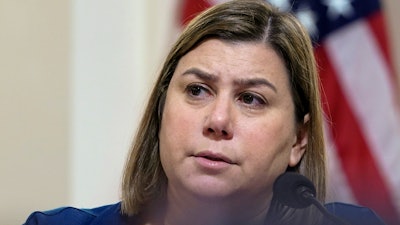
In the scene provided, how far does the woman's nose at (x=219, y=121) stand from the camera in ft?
3.79

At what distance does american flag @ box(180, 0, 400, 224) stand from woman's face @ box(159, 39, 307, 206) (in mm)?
855

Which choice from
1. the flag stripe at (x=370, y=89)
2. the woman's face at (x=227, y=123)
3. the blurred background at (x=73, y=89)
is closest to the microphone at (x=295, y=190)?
the woman's face at (x=227, y=123)

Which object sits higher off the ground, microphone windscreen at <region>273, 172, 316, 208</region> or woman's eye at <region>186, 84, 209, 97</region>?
woman's eye at <region>186, 84, 209, 97</region>

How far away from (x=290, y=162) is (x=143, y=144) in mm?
275

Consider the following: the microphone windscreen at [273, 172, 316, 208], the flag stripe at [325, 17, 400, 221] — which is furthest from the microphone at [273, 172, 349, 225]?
the flag stripe at [325, 17, 400, 221]

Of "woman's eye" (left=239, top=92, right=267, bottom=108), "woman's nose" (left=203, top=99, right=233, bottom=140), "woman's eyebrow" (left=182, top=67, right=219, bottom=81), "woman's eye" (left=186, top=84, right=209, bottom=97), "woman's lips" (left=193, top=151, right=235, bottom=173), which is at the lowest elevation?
"woman's lips" (left=193, top=151, right=235, bottom=173)

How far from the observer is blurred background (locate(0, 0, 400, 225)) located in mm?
2055

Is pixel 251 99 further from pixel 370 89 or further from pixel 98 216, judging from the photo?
pixel 370 89

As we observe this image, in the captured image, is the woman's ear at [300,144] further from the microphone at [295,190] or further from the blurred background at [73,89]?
the blurred background at [73,89]

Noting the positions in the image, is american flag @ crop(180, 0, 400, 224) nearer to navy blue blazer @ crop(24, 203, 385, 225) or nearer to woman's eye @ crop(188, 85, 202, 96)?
navy blue blazer @ crop(24, 203, 385, 225)

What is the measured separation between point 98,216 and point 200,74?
361mm

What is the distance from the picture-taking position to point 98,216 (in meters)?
1.41

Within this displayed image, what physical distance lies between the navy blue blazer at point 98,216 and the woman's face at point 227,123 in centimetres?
17

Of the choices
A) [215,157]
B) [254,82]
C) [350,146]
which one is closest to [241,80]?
[254,82]
